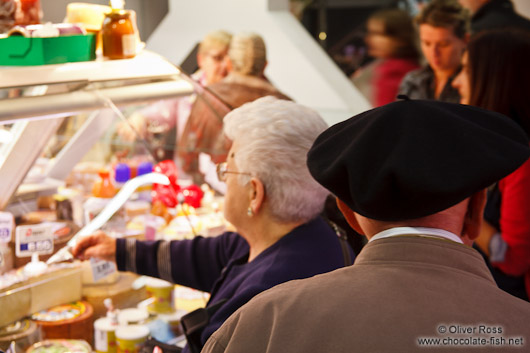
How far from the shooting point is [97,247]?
2252mm

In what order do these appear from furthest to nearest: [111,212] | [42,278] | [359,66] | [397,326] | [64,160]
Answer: [359,66], [64,160], [111,212], [42,278], [397,326]

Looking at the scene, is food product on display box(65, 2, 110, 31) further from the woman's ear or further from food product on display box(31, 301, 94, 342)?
food product on display box(31, 301, 94, 342)

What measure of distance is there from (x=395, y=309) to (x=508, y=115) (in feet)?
6.82

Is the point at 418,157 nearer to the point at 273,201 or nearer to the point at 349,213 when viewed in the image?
the point at 349,213

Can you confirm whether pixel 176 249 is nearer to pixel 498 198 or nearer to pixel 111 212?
pixel 111 212

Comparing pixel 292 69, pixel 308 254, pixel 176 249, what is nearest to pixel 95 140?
pixel 176 249

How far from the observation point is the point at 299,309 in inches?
41.3

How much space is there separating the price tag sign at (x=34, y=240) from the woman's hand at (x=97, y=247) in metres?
0.10

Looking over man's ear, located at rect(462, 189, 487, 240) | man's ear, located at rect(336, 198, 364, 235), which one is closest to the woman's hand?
man's ear, located at rect(336, 198, 364, 235)

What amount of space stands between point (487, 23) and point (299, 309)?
12.4 ft

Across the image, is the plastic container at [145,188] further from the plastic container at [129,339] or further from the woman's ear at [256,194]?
the woman's ear at [256,194]

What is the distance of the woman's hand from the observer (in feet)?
7.32

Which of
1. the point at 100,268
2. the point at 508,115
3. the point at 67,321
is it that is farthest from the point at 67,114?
the point at 508,115

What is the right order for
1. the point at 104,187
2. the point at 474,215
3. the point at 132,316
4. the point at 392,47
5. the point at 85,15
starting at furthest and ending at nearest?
the point at 392,47 → the point at 104,187 → the point at 132,316 → the point at 85,15 → the point at 474,215
